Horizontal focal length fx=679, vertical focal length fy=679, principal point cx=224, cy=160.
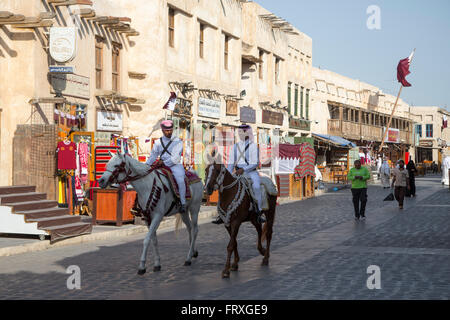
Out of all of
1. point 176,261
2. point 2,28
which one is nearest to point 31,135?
point 2,28

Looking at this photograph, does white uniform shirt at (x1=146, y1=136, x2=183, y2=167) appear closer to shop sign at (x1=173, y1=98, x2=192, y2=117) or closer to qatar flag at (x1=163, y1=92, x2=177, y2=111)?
qatar flag at (x1=163, y1=92, x2=177, y2=111)

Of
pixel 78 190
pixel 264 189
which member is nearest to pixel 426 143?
pixel 78 190

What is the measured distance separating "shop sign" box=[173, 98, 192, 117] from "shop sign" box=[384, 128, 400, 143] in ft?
146

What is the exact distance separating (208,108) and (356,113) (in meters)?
34.5

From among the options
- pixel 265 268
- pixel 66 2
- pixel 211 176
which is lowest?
pixel 265 268

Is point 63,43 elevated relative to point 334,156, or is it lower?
elevated

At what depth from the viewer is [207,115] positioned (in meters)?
A: 30.8

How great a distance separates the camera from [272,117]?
39.5m

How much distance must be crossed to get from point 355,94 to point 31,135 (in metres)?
48.9

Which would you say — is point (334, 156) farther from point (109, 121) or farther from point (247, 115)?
point (109, 121)

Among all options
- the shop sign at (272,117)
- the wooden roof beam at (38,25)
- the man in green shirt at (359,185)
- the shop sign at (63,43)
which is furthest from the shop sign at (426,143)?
the wooden roof beam at (38,25)

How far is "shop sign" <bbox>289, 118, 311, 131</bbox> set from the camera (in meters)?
43.9

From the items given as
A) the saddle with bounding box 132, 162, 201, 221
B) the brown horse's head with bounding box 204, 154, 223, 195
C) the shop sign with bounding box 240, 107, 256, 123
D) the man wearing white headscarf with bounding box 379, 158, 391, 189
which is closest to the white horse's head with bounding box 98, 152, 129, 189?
the saddle with bounding box 132, 162, 201, 221
